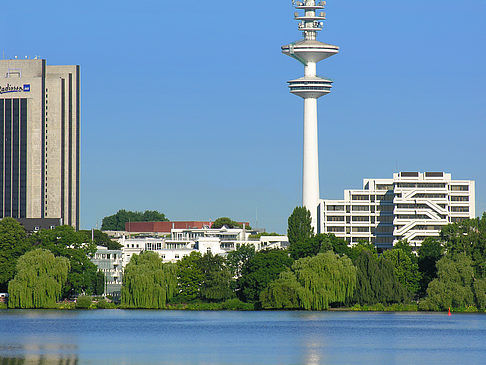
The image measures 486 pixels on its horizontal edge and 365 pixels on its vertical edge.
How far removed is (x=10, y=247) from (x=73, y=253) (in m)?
9.08

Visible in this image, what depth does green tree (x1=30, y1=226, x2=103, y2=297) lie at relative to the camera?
148 meters

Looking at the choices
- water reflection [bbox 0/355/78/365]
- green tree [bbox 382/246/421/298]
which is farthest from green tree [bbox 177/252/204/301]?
water reflection [bbox 0/355/78/365]

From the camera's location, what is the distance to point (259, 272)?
144125 millimetres

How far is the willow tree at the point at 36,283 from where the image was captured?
139 m

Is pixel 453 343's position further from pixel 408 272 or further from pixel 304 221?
pixel 304 221

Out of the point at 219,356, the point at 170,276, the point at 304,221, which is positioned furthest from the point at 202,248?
the point at 219,356

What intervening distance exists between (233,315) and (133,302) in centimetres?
1531

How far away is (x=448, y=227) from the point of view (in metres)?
146

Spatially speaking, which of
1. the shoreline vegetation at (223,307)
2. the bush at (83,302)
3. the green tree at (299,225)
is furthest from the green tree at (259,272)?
the green tree at (299,225)

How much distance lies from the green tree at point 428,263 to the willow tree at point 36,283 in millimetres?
45654

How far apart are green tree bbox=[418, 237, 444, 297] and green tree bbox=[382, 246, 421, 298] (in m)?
0.71

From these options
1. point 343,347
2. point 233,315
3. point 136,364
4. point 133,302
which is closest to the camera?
point 136,364

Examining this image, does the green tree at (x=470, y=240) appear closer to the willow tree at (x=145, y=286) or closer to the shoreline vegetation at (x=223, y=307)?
the shoreline vegetation at (x=223, y=307)

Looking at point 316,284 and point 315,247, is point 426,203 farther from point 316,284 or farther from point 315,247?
point 316,284
